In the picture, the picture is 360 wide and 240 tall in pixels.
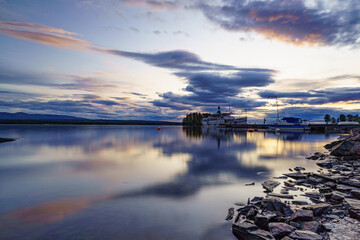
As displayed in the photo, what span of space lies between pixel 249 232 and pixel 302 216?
2.77 meters

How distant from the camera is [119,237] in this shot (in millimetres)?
8195

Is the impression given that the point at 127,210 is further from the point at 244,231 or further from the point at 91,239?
the point at 244,231

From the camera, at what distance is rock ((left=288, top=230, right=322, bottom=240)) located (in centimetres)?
745

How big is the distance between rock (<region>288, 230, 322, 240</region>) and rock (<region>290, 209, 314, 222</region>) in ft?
3.30

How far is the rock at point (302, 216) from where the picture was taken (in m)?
8.79

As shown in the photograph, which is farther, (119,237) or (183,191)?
(183,191)

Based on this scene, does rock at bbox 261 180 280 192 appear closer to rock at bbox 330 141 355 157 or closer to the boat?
rock at bbox 330 141 355 157

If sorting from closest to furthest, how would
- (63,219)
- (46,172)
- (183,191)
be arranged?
(63,219), (183,191), (46,172)

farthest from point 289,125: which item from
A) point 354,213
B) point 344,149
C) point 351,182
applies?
point 354,213

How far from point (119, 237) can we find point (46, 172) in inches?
630

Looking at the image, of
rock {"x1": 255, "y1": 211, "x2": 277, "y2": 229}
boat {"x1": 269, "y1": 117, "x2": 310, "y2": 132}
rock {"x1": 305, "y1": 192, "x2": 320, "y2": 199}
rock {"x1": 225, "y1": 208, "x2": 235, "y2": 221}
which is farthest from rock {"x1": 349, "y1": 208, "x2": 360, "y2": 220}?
boat {"x1": 269, "y1": 117, "x2": 310, "y2": 132}

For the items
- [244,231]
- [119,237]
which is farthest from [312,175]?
[119,237]

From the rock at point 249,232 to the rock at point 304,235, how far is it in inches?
33.0

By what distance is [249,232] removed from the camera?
786 cm
